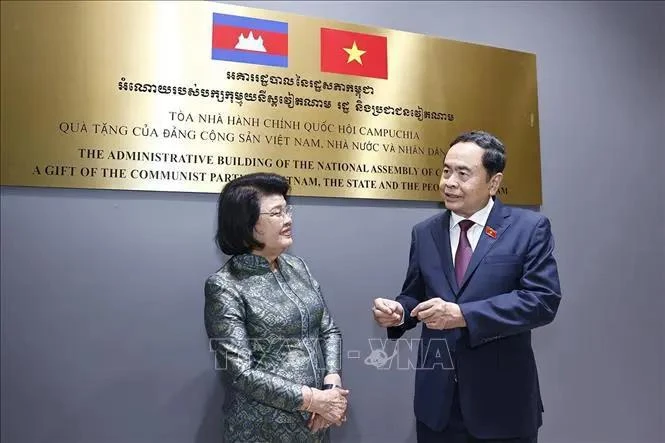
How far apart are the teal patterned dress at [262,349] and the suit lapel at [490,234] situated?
44 centimetres

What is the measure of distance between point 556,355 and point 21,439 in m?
1.91

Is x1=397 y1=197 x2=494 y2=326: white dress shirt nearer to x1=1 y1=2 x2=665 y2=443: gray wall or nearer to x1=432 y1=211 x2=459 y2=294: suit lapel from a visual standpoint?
x1=432 y1=211 x2=459 y2=294: suit lapel

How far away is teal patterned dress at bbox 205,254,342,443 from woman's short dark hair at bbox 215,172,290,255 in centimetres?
4

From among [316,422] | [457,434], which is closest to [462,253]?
[457,434]

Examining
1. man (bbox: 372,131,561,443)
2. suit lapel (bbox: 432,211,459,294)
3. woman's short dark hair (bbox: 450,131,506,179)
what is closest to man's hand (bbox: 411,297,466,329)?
man (bbox: 372,131,561,443)

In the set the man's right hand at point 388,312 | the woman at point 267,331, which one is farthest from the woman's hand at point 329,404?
the man's right hand at point 388,312

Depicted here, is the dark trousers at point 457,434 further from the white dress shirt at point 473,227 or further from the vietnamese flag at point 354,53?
the vietnamese flag at point 354,53

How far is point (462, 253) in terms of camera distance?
4.71 feet

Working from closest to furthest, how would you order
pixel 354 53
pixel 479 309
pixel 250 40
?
pixel 479 309
pixel 250 40
pixel 354 53

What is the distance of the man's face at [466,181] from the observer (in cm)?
142

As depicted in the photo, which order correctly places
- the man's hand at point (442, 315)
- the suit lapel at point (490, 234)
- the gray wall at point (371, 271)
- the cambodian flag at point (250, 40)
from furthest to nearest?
the cambodian flag at point (250, 40) → the gray wall at point (371, 271) → the suit lapel at point (490, 234) → the man's hand at point (442, 315)

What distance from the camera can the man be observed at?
4.21 feet

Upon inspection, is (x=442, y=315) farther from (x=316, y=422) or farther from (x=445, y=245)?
(x=316, y=422)

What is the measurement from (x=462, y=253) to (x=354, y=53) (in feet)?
2.88
